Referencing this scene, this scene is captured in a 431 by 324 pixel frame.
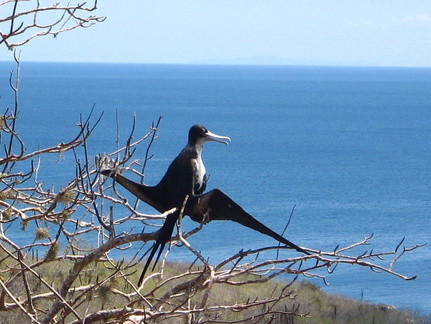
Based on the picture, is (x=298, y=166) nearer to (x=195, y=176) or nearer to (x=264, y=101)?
(x=195, y=176)

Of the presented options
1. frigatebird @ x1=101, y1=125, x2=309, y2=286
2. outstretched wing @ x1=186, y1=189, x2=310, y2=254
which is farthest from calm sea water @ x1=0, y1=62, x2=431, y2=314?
outstretched wing @ x1=186, y1=189, x2=310, y2=254

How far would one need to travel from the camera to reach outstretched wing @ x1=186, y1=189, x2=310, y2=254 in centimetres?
355

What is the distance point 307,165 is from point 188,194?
163 feet

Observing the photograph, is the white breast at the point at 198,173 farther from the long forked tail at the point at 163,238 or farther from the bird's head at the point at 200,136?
the long forked tail at the point at 163,238

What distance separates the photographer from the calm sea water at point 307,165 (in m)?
25.2

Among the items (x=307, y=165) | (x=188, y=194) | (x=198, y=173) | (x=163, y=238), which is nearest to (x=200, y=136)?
(x=198, y=173)

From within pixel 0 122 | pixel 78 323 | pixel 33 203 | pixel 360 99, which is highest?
pixel 0 122

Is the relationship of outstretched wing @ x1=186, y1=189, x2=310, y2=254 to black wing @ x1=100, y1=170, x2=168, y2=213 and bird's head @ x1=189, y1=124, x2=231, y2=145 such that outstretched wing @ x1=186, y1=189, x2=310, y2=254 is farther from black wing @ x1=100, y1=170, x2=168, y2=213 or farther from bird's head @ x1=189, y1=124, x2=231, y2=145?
bird's head @ x1=189, y1=124, x2=231, y2=145

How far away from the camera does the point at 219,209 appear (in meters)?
3.71

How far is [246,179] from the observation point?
42719 mm

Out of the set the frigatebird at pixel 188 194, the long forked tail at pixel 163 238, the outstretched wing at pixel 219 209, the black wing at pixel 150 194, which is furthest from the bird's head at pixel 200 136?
the long forked tail at pixel 163 238

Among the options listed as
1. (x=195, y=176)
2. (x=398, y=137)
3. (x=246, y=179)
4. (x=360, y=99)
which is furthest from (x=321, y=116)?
(x=195, y=176)

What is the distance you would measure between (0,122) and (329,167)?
1985 inches

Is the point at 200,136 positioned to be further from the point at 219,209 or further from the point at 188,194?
the point at 219,209
